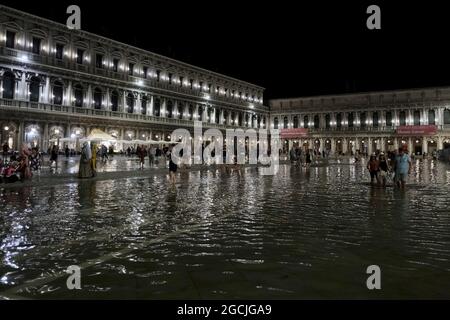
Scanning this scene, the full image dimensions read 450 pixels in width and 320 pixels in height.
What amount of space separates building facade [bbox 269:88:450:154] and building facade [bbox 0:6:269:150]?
2599 centimetres

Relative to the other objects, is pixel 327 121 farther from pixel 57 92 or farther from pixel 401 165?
pixel 401 165

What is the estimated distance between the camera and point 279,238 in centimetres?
652

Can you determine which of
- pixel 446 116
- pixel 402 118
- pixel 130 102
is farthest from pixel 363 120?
pixel 130 102

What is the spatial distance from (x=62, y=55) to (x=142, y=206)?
35261mm

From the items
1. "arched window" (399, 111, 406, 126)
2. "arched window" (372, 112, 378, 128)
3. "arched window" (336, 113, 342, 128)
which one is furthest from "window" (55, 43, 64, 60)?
"arched window" (399, 111, 406, 126)

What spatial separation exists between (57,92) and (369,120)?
185 feet

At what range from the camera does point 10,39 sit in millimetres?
35469

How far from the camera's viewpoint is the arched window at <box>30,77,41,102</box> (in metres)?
Answer: 37.2

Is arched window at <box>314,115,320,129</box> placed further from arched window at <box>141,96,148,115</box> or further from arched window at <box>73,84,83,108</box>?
arched window at <box>73,84,83,108</box>

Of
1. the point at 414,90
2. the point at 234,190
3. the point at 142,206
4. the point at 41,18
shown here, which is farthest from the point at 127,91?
the point at 414,90

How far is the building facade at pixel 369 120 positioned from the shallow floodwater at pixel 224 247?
191 feet

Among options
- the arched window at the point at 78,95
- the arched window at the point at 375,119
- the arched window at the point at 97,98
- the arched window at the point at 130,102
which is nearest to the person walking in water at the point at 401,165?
the arched window at the point at 78,95

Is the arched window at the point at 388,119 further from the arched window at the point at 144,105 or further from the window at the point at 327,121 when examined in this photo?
the arched window at the point at 144,105
